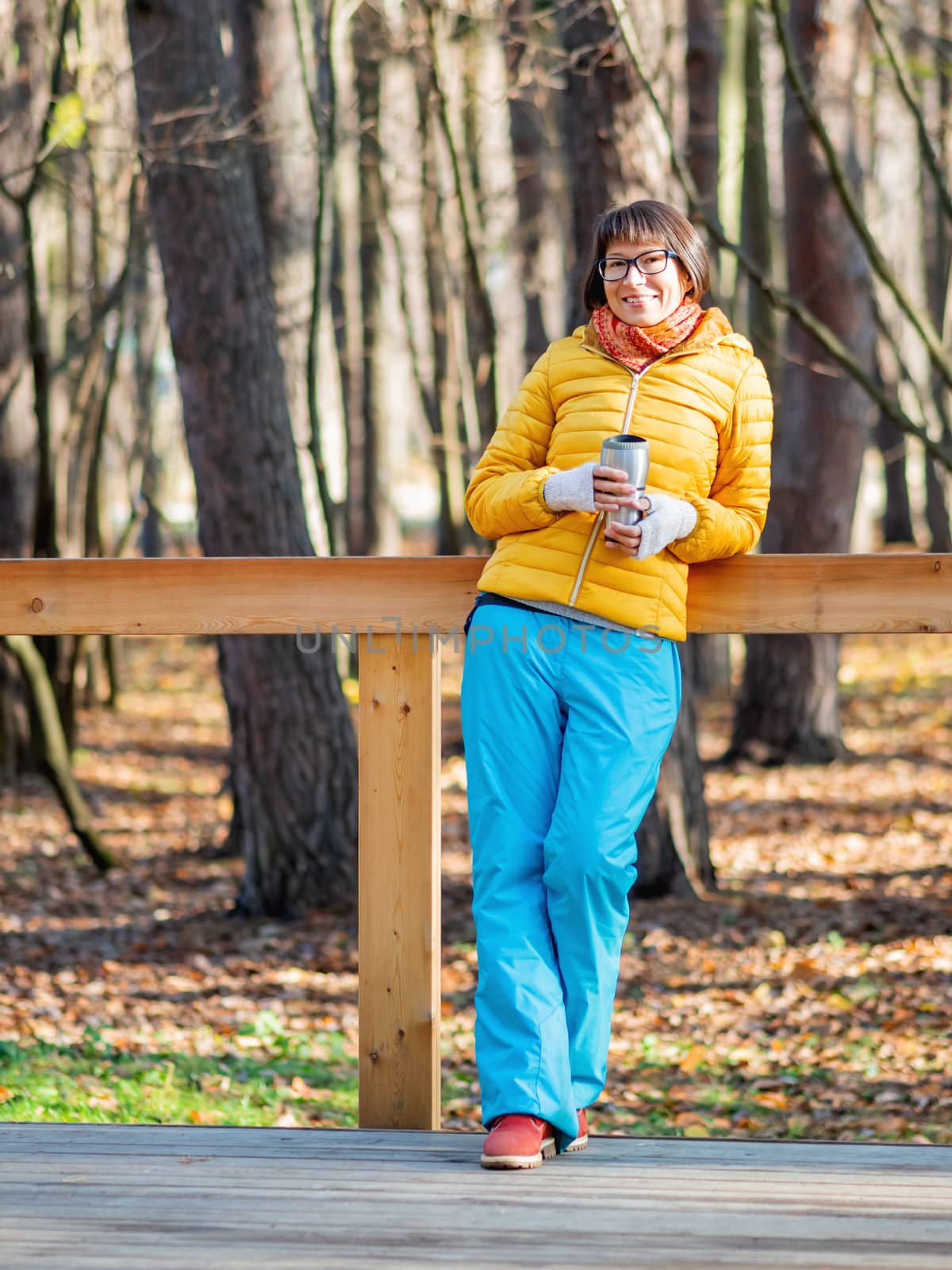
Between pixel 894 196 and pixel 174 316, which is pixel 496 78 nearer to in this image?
pixel 174 316

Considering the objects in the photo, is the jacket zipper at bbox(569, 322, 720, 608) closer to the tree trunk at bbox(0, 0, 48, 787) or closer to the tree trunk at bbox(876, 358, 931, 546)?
the tree trunk at bbox(0, 0, 48, 787)

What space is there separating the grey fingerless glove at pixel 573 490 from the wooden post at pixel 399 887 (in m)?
0.52

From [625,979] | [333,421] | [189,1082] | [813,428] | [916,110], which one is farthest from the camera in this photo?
[333,421]

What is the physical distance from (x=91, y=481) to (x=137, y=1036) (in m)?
6.77

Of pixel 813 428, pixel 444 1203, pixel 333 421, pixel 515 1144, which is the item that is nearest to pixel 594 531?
pixel 515 1144

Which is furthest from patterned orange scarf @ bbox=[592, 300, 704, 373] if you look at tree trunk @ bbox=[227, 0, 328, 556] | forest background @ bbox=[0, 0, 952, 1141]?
tree trunk @ bbox=[227, 0, 328, 556]

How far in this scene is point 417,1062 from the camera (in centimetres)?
326

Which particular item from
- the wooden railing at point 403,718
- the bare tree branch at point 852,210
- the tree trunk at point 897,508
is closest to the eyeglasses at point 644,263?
the wooden railing at point 403,718

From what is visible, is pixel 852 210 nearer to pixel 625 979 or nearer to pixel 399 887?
pixel 625 979

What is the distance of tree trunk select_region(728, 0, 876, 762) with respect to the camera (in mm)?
9500

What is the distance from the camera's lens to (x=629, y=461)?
113 inches

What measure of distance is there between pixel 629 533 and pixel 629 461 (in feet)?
0.47

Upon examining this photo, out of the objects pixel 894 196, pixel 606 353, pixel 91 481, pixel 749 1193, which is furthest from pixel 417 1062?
pixel 894 196

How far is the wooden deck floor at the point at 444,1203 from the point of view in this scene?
250 centimetres
